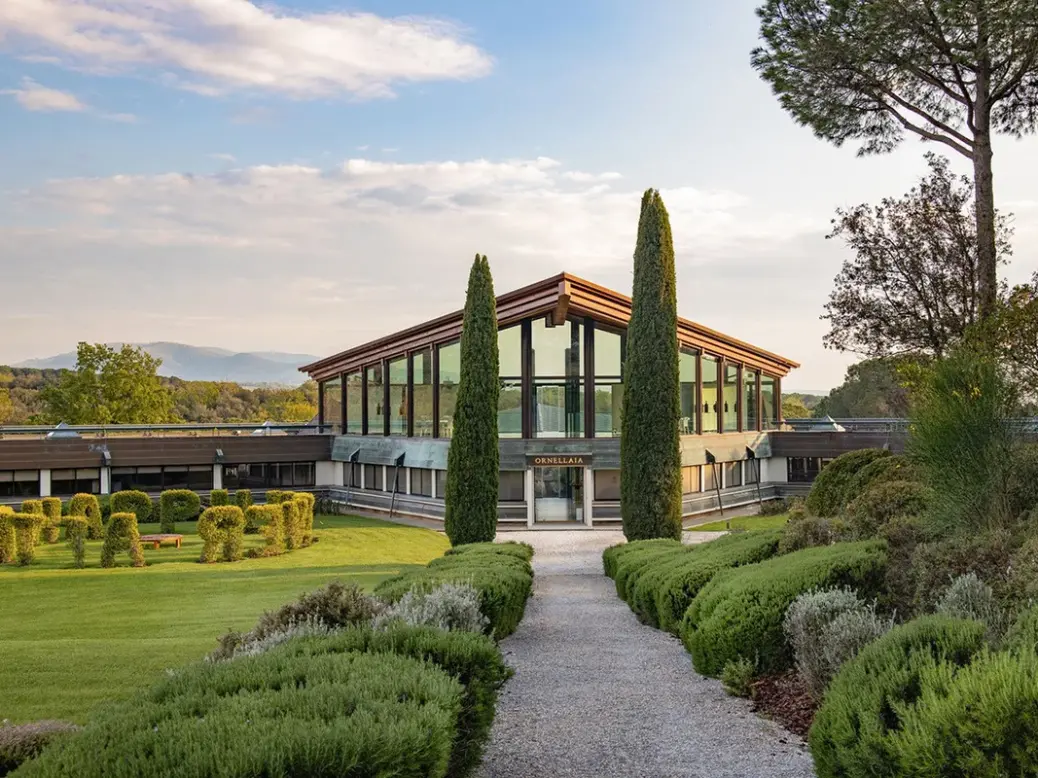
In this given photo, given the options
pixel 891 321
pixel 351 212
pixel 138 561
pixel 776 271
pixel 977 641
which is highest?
pixel 351 212

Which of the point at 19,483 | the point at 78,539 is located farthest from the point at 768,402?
the point at 19,483

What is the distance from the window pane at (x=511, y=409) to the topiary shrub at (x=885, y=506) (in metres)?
18.2

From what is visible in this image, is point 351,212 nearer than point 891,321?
No

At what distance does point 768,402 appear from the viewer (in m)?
41.2

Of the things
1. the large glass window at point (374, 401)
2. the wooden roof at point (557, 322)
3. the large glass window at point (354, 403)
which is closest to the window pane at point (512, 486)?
the wooden roof at point (557, 322)

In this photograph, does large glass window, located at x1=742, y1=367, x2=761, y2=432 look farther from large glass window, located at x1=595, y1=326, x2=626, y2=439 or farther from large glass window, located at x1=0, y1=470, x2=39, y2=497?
large glass window, located at x1=0, y1=470, x2=39, y2=497

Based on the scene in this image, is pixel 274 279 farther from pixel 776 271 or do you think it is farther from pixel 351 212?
pixel 776 271

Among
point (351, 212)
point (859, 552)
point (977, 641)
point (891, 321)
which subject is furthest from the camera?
point (351, 212)

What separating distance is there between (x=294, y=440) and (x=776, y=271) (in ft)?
68.5

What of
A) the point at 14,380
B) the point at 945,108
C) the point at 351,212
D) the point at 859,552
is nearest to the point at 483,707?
the point at 859,552

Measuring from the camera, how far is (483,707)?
5715mm

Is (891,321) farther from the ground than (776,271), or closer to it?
closer to it

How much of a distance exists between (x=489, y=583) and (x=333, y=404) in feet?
104

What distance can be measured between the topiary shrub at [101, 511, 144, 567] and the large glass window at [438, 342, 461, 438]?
12.1m
